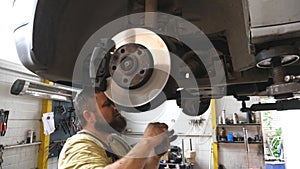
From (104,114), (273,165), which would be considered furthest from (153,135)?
(273,165)

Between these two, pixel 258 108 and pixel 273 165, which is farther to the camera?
pixel 273 165

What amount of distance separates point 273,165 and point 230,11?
3.42 m

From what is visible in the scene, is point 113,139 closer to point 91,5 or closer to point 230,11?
point 91,5

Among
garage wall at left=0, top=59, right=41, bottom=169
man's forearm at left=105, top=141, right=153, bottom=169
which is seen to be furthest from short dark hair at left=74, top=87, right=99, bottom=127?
garage wall at left=0, top=59, right=41, bottom=169

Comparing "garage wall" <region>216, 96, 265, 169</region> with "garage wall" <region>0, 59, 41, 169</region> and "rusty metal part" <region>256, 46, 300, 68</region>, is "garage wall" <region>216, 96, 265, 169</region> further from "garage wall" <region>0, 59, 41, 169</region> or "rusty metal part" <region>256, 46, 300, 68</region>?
"rusty metal part" <region>256, 46, 300, 68</region>

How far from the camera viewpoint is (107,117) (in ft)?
2.75

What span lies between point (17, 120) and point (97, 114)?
2060 millimetres

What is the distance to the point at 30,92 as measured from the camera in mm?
2357

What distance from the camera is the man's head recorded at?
2.65 ft

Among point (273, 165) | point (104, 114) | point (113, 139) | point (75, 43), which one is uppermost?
point (75, 43)

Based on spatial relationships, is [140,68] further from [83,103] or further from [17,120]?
[17,120]

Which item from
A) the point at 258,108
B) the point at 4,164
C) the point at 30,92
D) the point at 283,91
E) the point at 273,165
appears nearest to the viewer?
the point at 283,91

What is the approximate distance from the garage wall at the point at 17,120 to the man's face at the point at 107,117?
74.9 inches

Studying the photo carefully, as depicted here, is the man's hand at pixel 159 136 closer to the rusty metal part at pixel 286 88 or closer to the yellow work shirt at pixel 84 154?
the yellow work shirt at pixel 84 154
